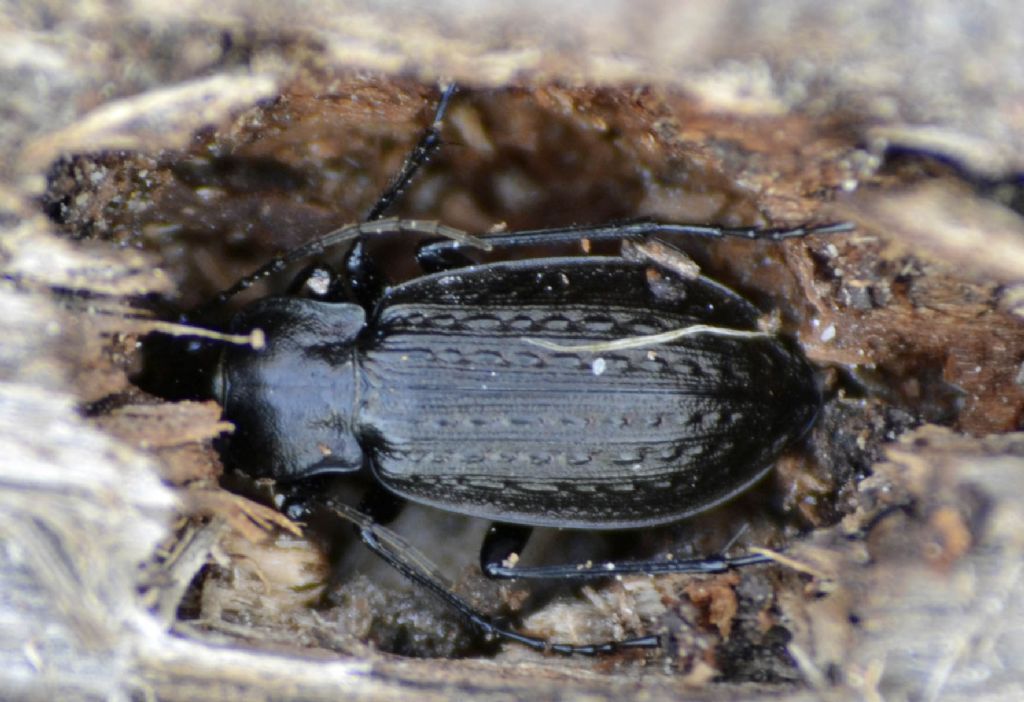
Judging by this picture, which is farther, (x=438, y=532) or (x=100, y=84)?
(x=438, y=532)

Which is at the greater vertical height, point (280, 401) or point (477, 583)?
point (280, 401)

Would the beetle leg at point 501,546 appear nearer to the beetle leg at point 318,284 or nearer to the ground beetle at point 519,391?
the ground beetle at point 519,391

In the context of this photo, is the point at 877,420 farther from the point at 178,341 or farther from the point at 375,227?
the point at 178,341

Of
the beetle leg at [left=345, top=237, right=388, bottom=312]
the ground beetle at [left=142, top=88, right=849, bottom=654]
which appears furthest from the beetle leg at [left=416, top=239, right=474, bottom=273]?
the beetle leg at [left=345, top=237, right=388, bottom=312]

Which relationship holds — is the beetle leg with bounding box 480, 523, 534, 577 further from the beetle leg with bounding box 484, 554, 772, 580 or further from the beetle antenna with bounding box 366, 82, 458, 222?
the beetle antenna with bounding box 366, 82, 458, 222

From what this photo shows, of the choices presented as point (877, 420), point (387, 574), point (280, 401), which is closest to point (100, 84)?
point (280, 401)

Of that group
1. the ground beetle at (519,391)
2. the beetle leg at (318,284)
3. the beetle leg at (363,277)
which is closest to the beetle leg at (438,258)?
the ground beetle at (519,391)
